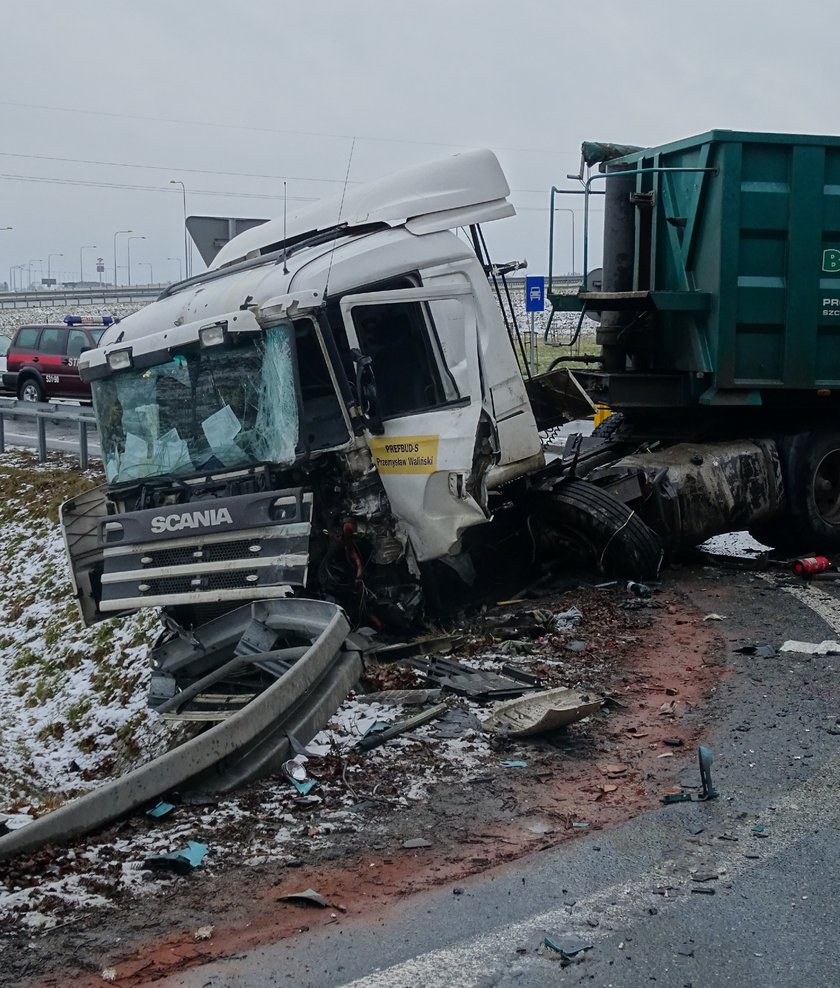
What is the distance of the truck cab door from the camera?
741 centimetres

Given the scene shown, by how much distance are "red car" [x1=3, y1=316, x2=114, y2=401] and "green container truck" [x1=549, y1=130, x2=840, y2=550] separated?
1578 cm

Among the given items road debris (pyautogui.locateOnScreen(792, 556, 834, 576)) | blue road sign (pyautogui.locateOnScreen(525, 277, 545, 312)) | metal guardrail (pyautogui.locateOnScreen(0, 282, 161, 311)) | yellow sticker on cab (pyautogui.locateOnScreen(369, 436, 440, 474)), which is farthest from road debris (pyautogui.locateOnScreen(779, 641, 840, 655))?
metal guardrail (pyautogui.locateOnScreen(0, 282, 161, 311))

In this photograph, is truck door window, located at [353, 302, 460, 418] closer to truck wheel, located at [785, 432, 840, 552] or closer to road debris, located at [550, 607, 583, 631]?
road debris, located at [550, 607, 583, 631]

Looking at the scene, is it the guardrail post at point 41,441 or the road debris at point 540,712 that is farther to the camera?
the guardrail post at point 41,441

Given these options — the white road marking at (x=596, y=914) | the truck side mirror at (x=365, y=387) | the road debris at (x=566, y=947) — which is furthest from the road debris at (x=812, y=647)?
the road debris at (x=566, y=947)

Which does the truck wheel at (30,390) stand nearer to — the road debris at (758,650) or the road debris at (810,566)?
the road debris at (810,566)

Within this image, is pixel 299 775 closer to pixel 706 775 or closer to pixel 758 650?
pixel 706 775

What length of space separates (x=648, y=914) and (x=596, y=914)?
0.17 meters

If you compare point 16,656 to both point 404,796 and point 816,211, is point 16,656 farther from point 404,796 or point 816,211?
point 816,211

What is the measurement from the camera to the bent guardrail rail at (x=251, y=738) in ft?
15.0

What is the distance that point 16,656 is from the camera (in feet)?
38.6

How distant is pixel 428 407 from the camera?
25.0 ft

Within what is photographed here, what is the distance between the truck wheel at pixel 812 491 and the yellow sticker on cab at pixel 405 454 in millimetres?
3831

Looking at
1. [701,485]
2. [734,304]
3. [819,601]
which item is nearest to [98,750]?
[701,485]
